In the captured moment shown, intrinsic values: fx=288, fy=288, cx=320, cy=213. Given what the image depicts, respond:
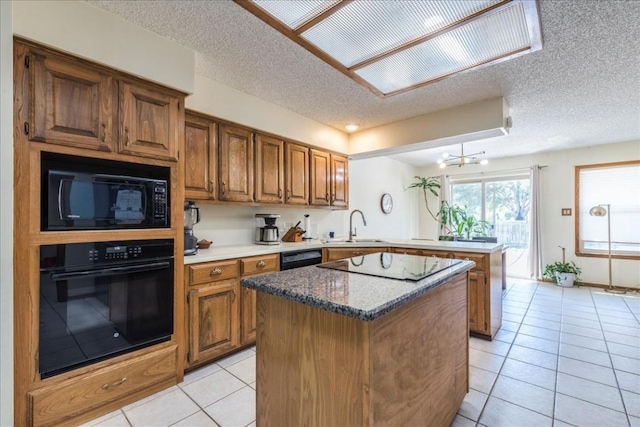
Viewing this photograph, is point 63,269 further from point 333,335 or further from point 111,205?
point 333,335

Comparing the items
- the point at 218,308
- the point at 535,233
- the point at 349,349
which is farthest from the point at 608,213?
the point at 218,308

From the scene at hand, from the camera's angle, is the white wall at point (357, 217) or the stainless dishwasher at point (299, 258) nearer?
the stainless dishwasher at point (299, 258)

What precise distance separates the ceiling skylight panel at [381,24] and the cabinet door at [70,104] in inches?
52.5

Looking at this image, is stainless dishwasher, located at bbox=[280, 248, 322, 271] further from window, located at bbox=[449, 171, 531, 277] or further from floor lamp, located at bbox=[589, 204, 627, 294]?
floor lamp, located at bbox=[589, 204, 627, 294]

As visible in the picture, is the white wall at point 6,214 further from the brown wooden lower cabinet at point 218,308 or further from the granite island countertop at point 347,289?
the granite island countertop at point 347,289

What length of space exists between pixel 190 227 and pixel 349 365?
6.62 ft

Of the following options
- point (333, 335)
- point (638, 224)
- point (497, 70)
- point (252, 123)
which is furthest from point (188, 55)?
point (638, 224)

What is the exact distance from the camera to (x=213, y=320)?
2326 mm

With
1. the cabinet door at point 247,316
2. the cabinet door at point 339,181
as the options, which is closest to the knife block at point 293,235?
the cabinet door at point 339,181

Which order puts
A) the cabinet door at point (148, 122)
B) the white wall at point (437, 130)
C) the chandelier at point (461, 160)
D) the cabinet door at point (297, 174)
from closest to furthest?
1. the cabinet door at point (148, 122)
2. the white wall at point (437, 130)
3. the cabinet door at point (297, 174)
4. the chandelier at point (461, 160)

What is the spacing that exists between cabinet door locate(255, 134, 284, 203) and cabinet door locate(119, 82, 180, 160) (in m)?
1.01

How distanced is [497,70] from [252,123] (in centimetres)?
224

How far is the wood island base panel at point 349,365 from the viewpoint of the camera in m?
1.02

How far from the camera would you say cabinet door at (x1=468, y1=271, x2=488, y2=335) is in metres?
2.83
